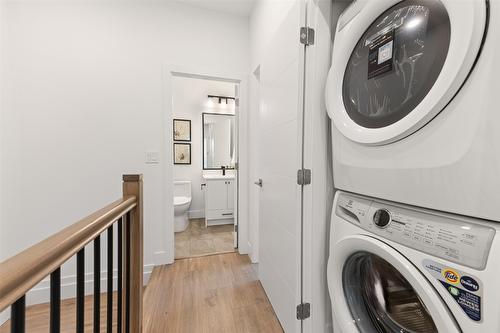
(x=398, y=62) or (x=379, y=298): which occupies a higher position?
(x=398, y=62)

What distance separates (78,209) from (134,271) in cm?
122

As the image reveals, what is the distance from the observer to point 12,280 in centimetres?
35

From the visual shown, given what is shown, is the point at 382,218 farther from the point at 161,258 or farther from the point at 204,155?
the point at 204,155

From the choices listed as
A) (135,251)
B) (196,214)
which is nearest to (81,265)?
(135,251)

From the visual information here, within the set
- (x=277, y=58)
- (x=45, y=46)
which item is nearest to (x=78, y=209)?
(x=45, y=46)

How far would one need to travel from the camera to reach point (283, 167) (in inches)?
49.2

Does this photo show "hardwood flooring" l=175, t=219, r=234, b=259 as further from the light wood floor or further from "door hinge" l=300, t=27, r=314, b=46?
"door hinge" l=300, t=27, r=314, b=46

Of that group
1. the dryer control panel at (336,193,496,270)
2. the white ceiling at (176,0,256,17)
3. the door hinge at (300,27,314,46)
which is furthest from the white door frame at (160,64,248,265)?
the dryer control panel at (336,193,496,270)

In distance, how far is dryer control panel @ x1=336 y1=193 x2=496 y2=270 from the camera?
18.8 inches

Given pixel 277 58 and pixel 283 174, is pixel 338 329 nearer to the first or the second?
pixel 283 174

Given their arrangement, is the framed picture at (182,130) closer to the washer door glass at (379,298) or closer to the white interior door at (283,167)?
the white interior door at (283,167)

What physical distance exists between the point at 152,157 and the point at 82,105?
28.5 inches

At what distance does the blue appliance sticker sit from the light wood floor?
3.84ft

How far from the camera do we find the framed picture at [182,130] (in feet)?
11.8
